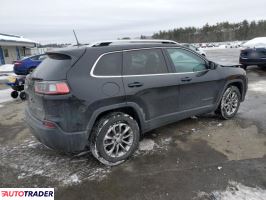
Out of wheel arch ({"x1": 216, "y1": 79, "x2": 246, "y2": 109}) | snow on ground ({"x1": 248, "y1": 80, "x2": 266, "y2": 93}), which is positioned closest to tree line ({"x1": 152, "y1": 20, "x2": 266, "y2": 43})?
snow on ground ({"x1": 248, "y1": 80, "x2": 266, "y2": 93})

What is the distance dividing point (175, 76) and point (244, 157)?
5.54 ft

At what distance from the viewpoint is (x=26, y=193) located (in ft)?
10.1

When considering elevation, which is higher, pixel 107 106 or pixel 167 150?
pixel 107 106

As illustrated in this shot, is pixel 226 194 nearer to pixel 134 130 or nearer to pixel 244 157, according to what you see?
pixel 244 157

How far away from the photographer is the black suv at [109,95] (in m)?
3.16

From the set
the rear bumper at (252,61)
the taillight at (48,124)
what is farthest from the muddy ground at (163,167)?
the rear bumper at (252,61)

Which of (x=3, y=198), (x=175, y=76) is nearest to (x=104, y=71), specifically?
(x=175, y=76)

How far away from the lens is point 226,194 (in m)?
2.89

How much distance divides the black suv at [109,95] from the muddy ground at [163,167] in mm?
377

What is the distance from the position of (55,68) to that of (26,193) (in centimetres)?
166

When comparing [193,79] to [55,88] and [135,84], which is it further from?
[55,88]

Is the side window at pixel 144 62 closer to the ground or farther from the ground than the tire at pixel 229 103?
farther from the ground

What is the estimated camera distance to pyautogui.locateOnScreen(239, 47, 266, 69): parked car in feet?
38.5

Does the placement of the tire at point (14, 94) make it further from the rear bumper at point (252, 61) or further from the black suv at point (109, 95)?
the rear bumper at point (252, 61)
